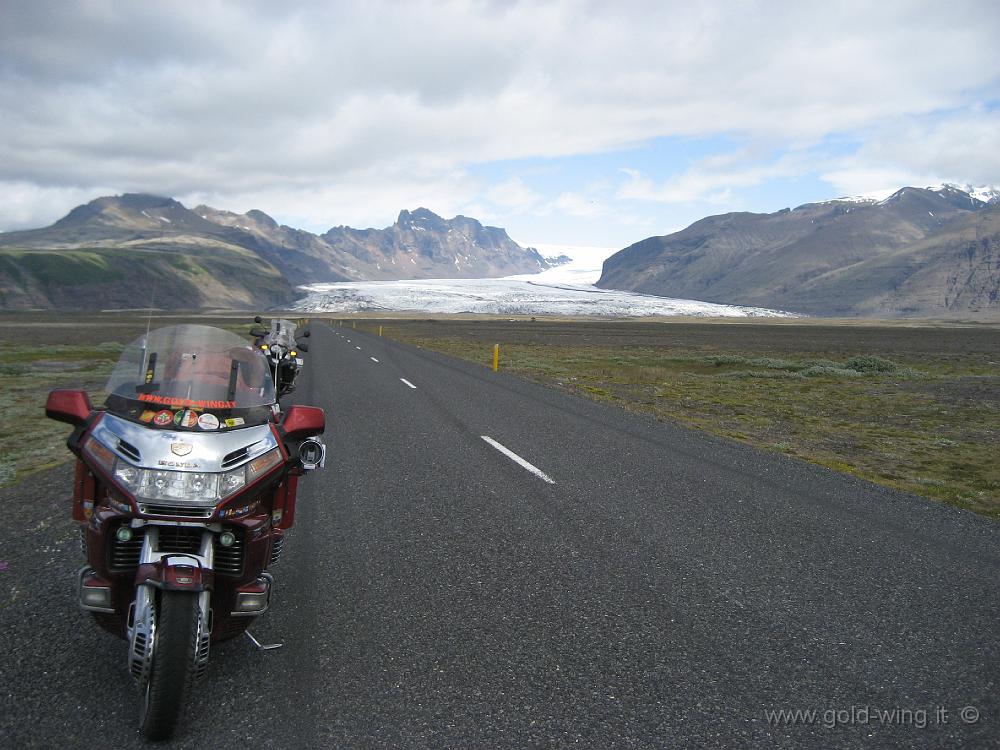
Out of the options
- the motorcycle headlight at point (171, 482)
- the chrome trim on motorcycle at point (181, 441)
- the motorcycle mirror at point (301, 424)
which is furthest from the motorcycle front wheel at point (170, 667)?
the motorcycle mirror at point (301, 424)

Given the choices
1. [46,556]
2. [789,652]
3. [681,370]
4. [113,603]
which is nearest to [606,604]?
[789,652]

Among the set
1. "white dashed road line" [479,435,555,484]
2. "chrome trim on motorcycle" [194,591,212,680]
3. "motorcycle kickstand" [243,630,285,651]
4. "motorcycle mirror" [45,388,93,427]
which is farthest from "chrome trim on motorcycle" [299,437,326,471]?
"white dashed road line" [479,435,555,484]

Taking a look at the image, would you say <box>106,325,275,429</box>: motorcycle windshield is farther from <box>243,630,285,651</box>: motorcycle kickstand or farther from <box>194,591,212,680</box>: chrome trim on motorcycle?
<box>243,630,285,651</box>: motorcycle kickstand

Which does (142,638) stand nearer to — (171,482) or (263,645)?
(171,482)

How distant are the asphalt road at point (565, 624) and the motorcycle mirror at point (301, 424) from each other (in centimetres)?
128

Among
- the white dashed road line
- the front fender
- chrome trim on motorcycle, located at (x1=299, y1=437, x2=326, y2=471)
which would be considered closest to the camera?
the front fender

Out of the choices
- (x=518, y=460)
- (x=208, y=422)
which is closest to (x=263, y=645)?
(x=208, y=422)

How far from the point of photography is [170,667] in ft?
10.6

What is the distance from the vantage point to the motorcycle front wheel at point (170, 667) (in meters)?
3.22

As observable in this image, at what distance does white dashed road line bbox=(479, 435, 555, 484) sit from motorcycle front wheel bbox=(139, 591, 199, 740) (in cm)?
525

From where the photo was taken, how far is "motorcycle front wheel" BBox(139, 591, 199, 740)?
3221 millimetres

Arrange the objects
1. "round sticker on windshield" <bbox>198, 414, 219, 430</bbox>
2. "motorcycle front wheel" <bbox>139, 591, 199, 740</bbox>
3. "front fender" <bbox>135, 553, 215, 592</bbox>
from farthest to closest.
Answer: "round sticker on windshield" <bbox>198, 414, 219, 430</bbox>
"front fender" <bbox>135, 553, 215, 592</bbox>
"motorcycle front wheel" <bbox>139, 591, 199, 740</bbox>

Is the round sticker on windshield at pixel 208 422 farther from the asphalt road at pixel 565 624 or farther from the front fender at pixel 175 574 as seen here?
the asphalt road at pixel 565 624

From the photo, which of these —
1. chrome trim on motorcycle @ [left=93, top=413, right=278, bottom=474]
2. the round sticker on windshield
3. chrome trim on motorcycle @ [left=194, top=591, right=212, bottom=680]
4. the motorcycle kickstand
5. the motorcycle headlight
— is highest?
the round sticker on windshield
